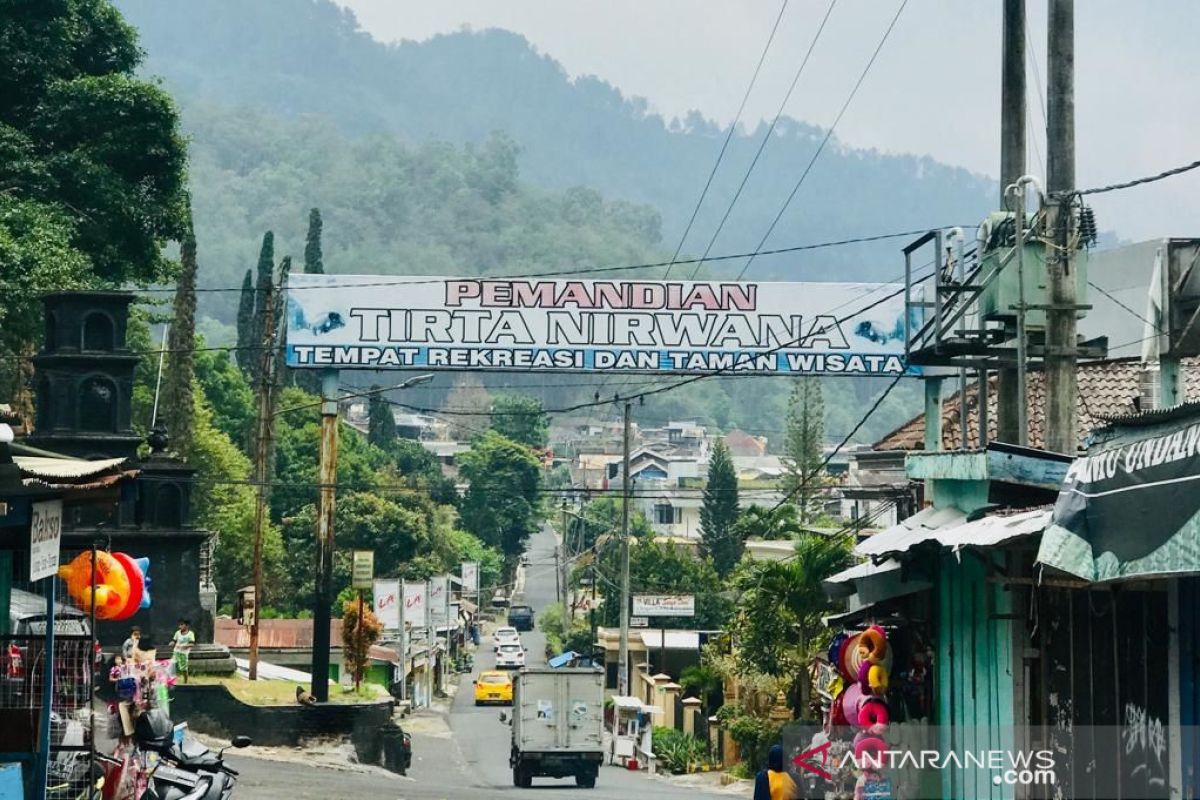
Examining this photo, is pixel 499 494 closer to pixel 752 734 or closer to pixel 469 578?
pixel 469 578

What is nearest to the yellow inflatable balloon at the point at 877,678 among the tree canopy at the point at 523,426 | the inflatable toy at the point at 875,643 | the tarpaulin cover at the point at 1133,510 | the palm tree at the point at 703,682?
the inflatable toy at the point at 875,643

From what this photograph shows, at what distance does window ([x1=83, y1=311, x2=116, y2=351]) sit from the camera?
3120 centimetres

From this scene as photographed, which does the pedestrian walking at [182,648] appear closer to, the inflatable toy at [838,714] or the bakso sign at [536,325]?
the bakso sign at [536,325]

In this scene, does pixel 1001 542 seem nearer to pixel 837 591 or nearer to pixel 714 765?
pixel 837 591

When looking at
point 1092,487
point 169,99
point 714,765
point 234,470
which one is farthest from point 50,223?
point 234,470

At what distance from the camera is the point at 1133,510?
34.8 ft

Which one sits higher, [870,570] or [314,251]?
[314,251]

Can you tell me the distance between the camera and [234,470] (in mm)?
75562

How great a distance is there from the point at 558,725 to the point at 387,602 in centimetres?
2318

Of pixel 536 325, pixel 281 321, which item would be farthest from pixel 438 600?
pixel 536 325

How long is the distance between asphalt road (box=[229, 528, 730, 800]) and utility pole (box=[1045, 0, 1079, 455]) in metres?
10.3

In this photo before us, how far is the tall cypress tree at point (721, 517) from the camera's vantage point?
98.2m

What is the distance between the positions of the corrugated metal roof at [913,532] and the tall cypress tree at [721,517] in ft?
260

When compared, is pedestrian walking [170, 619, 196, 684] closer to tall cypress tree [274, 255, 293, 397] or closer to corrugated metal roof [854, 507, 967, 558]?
tall cypress tree [274, 255, 293, 397]
